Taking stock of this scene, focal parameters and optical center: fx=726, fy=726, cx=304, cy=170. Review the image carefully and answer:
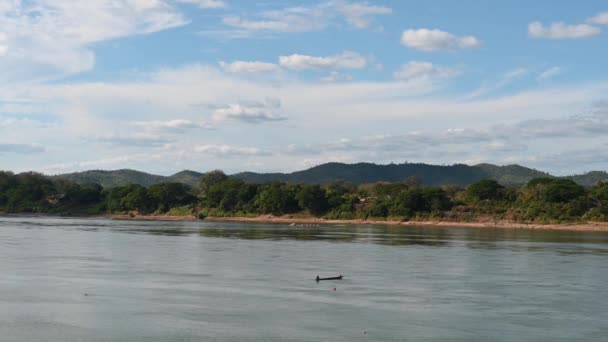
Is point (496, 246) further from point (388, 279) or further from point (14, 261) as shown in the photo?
point (14, 261)

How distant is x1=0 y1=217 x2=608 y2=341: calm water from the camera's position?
24359 mm

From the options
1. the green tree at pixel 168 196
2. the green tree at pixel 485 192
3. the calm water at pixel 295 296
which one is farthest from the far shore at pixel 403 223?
the calm water at pixel 295 296

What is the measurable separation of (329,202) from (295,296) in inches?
4485

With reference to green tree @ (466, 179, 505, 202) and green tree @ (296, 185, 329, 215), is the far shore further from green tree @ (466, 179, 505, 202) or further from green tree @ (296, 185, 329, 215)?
green tree @ (466, 179, 505, 202)

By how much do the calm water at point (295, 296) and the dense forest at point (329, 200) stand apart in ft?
230

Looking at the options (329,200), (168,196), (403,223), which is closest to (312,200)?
(329,200)

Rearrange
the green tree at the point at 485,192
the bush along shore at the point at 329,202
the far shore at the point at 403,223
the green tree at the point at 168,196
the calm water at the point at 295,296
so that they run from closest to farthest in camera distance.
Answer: the calm water at the point at 295,296
the far shore at the point at 403,223
the bush along shore at the point at 329,202
the green tree at the point at 485,192
the green tree at the point at 168,196

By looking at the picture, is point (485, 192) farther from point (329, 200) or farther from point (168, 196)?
point (168, 196)

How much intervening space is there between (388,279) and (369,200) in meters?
111

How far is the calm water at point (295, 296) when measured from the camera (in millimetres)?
24359

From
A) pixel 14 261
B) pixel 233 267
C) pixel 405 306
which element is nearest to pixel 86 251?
pixel 14 261

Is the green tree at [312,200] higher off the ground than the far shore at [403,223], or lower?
higher

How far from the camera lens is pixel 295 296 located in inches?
1238

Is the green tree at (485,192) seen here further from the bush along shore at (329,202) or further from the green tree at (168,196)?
the green tree at (168,196)
